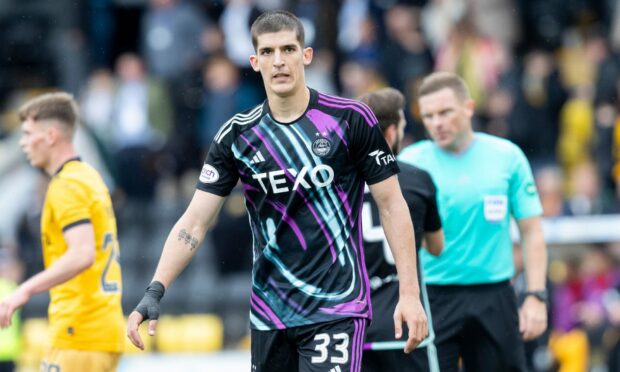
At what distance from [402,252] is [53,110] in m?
3.05

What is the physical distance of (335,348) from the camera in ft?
23.9

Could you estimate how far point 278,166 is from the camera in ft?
24.3

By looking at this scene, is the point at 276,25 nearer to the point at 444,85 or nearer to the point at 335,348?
the point at 335,348

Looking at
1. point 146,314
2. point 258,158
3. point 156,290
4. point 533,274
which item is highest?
point 258,158

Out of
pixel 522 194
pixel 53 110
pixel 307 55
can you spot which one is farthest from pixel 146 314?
pixel 522 194

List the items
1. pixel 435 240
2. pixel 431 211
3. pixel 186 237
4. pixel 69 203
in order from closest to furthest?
pixel 186 237 < pixel 431 211 < pixel 435 240 < pixel 69 203

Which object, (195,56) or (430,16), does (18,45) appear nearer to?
(195,56)

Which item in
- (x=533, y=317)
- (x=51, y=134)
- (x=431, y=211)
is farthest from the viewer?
(x=533, y=317)

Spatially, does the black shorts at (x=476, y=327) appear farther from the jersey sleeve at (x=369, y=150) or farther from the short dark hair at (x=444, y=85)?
the jersey sleeve at (x=369, y=150)

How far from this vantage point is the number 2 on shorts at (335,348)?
7.25 m

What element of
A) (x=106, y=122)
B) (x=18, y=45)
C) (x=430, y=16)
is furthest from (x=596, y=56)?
(x=18, y=45)

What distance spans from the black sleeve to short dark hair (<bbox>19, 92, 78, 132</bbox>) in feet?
8.16

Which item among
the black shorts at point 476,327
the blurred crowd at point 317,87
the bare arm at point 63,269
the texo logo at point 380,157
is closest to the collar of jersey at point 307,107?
the texo logo at point 380,157

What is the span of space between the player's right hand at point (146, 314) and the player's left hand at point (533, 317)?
3.04 metres
